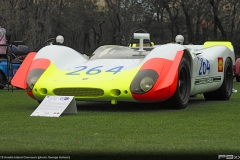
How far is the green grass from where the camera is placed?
599 cm

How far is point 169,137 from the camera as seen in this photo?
681 cm

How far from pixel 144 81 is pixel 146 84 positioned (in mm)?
54

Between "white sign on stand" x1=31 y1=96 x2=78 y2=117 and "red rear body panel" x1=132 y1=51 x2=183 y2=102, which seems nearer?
"white sign on stand" x1=31 y1=96 x2=78 y2=117

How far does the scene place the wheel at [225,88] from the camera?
41.7ft

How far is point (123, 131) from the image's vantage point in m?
7.32

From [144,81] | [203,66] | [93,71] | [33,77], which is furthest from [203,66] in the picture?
[33,77]

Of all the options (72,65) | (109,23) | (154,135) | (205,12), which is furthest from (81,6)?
(154,135)

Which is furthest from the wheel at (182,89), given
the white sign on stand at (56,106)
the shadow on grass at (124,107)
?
the white sign on stand at (56,106)

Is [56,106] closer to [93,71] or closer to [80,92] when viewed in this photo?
[80,92]

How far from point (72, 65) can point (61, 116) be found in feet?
6.15

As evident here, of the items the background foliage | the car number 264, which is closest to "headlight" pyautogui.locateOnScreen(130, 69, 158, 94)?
the car number 264

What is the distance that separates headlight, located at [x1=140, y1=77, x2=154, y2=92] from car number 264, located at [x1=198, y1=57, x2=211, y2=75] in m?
1.80

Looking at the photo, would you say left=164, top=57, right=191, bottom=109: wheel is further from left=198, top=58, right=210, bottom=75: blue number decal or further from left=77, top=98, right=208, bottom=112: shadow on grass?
left=198, top=58, right=210, bottom=75: blue number decal

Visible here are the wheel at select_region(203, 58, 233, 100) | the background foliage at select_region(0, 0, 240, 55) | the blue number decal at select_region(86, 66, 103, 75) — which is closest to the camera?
the blue number decal at select_region(86, 66, 103, 75)
